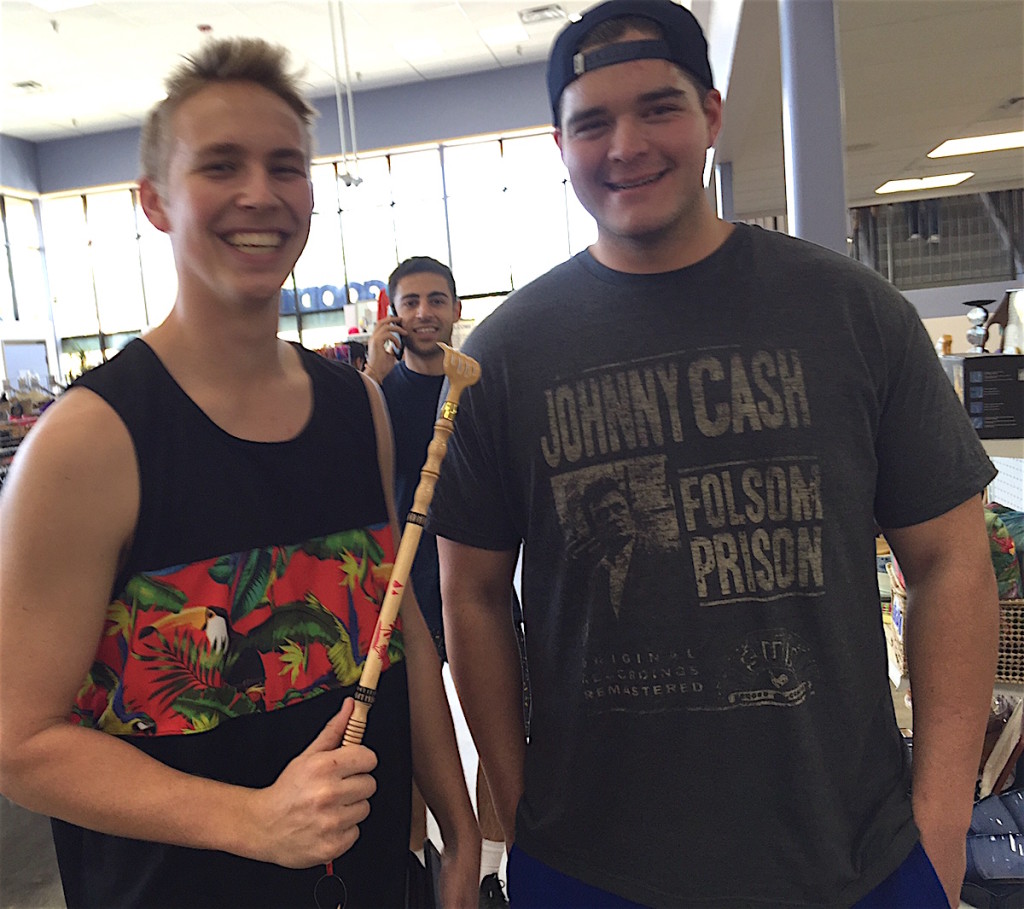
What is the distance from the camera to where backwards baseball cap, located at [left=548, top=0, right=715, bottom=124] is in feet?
3.61

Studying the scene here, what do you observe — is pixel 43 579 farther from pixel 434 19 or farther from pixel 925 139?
pixel 434 19

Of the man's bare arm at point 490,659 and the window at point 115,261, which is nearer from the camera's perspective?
the man's bare arm at point 490,659

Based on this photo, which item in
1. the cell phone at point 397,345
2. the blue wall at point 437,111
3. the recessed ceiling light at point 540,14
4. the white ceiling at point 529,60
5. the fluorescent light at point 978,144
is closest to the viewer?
the cell phone at point 397,345

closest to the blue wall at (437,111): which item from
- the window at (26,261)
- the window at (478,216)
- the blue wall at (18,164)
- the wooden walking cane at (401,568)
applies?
the blue wall at (18,164)

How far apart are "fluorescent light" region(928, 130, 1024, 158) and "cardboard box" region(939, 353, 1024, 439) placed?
466 cm

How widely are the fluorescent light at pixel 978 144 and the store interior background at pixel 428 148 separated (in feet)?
0.75

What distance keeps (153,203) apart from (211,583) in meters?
0.50

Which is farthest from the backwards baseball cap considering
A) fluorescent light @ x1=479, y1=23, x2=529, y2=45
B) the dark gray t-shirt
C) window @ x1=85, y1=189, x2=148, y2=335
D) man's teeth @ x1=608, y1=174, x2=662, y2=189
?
window @ x1=85, y1=189, x2=148, y2=335

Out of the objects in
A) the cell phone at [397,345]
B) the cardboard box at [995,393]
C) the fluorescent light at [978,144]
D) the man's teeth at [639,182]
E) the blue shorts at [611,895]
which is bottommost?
the blue shorts at [611,895]

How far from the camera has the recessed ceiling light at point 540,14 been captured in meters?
8.62

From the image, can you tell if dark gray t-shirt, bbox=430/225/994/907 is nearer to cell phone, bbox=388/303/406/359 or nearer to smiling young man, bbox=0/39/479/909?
smiling young man, bbox=0/39/479/909

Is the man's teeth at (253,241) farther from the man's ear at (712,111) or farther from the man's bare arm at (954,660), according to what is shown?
the man's bare arm at (954,660)

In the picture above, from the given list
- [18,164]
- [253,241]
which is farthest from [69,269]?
[253,241]

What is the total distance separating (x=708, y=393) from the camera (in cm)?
109
